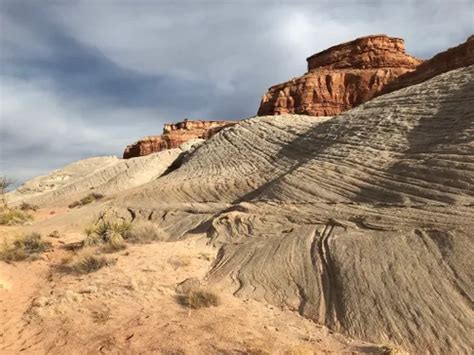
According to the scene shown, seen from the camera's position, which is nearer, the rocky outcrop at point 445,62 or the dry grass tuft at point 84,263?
the dry grass tuft at point 84,263

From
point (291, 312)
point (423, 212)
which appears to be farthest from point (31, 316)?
point (423, 212)

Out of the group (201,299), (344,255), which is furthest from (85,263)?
(344,255)

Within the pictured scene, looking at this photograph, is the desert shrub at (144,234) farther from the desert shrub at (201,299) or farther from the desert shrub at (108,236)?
the desert shrub at (201,299)

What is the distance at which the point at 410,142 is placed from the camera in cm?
1040

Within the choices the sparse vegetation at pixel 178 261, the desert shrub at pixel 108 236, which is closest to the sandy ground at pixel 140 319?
the sparse vegetation at pixel 178 261

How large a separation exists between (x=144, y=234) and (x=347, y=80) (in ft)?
129

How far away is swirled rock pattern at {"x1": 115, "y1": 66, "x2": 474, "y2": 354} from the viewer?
222 inches

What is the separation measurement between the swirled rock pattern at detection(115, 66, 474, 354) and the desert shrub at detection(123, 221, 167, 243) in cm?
47

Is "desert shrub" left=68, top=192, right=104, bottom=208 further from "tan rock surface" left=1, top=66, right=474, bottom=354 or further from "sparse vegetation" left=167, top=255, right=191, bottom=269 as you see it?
"sparse vegetation" left=167, top=255, right=191, bottom=269

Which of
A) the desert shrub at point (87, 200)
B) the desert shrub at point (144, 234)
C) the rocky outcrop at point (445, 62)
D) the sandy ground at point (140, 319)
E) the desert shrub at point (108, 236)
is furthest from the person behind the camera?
the rocky outcrop at point (445, 62)

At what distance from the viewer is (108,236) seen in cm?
1138

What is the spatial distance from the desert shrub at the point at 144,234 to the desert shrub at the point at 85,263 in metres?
1.82

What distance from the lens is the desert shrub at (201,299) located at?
688 centimetres

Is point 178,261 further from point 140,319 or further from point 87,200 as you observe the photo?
point 87,200
